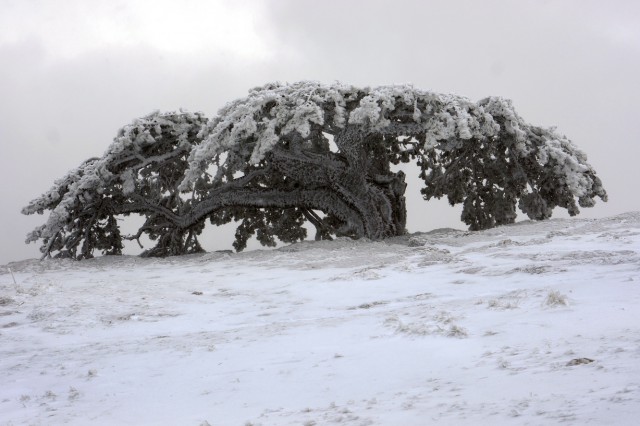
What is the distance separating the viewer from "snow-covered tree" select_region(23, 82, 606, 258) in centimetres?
1025

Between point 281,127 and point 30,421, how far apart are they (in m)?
7.58

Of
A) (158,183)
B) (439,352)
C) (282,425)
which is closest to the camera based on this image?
A: (282,425)

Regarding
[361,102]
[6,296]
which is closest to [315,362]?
[6,296]

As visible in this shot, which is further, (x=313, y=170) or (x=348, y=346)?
(x=313, y=170)

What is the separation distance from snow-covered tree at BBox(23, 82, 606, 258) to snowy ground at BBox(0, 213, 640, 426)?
3773 mm

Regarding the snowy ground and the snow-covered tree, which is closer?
the snowy ground

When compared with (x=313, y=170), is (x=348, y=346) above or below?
below

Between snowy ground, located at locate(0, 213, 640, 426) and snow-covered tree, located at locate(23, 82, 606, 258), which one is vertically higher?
snow-covered tree, located at locate(23, 82, 606, 258)

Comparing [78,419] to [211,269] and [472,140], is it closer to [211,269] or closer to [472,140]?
[211,269]

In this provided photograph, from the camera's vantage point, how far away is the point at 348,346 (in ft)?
11.9

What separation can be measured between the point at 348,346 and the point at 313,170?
329 inches

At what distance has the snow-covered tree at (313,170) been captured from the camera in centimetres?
1025

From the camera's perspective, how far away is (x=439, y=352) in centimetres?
326

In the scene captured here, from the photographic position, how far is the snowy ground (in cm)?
254
